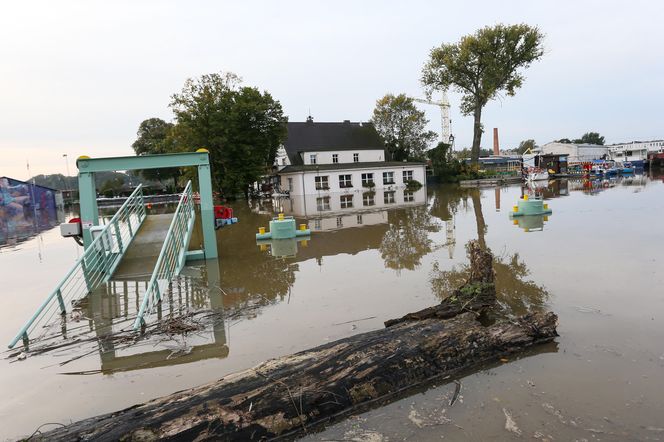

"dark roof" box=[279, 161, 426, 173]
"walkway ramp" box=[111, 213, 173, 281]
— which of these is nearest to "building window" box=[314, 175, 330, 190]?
"dark roof" box=[279, 161, 426, 173]

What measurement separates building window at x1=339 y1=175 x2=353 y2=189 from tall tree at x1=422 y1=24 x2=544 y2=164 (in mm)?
17384

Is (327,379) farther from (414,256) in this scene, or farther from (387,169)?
(387,169)

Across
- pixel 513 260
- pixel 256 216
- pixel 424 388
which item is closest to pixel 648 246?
pixel 513 260

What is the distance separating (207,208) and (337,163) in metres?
35.5

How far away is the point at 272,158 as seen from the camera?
4284 centimetres

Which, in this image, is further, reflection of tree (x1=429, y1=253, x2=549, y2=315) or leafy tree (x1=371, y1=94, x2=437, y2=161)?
leafy tree (x1=371, y1=94, x2=437, y2=161)

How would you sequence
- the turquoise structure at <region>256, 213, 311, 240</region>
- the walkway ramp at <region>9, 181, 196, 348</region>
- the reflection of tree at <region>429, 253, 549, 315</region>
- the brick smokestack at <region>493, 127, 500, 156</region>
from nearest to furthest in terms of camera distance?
the reflection of tree at <region>429, 253, 549, 315</region> → the walkway ramp at <region>9, 181, 196, 348</region> → the turquoise structure at <region>256, 213, 311, 240</region> → the brick smokestack at <region>493, 127, 500, 156</region>

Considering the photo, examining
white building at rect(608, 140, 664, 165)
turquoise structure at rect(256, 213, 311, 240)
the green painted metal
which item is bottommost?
turquoise structure at rect(256, 213, 311, 240)

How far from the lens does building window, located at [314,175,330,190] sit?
40.7 m

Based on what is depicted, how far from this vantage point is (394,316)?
6.86 m

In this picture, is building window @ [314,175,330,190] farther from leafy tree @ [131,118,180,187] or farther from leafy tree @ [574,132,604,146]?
leafy tree @ [574,132,604,146]

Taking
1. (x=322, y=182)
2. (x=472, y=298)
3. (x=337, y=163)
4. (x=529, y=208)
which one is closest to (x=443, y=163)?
(x=337, y=163)

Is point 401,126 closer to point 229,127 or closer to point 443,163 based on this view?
point 443,163

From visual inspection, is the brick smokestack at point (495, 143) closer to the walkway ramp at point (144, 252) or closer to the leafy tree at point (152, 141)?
the leafy tree at point (152, 141)
